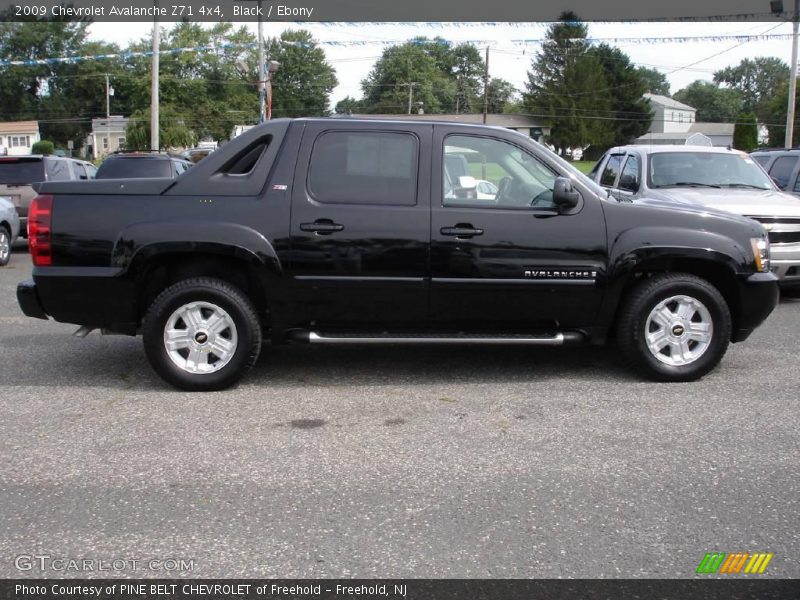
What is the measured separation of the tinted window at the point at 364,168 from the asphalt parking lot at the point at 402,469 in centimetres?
139

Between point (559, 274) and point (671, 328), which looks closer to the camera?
point (559, 274)

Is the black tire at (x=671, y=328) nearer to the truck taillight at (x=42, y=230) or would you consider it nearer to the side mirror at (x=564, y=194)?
the side mirror at (x=564, y=194)

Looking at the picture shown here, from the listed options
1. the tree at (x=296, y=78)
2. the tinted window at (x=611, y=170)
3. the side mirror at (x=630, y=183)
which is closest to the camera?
the side mirror at (x=630, y=183)

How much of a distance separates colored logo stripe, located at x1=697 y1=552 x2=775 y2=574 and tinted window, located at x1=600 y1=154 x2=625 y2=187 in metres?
7.97

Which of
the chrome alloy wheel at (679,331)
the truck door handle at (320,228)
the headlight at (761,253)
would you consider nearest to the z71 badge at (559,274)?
the chrome alloy wheel at (679,331)

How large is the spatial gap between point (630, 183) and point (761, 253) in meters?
3.90

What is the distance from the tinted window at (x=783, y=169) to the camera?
12.1 meters

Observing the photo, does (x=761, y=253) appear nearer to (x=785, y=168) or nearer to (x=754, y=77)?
(x=785, y=168)

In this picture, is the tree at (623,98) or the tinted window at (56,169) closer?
the tinted window at (56,169)

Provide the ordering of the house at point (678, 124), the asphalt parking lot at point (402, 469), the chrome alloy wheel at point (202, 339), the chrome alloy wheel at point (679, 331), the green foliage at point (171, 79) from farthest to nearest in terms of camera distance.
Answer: the house at point (678, 124) < the green foliage at point (171, 79) < the chrome alloy wheel at point (679, 331) < the chrome alloy wheel at point (202, 339) < the asphalt parking lot at point (402, 469)

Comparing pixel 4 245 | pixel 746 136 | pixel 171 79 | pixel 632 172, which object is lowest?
pixel 4 245

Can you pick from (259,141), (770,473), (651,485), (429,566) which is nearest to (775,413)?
(770,473)

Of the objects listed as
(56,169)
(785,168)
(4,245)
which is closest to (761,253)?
(785,168)

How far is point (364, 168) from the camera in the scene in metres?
5.68
